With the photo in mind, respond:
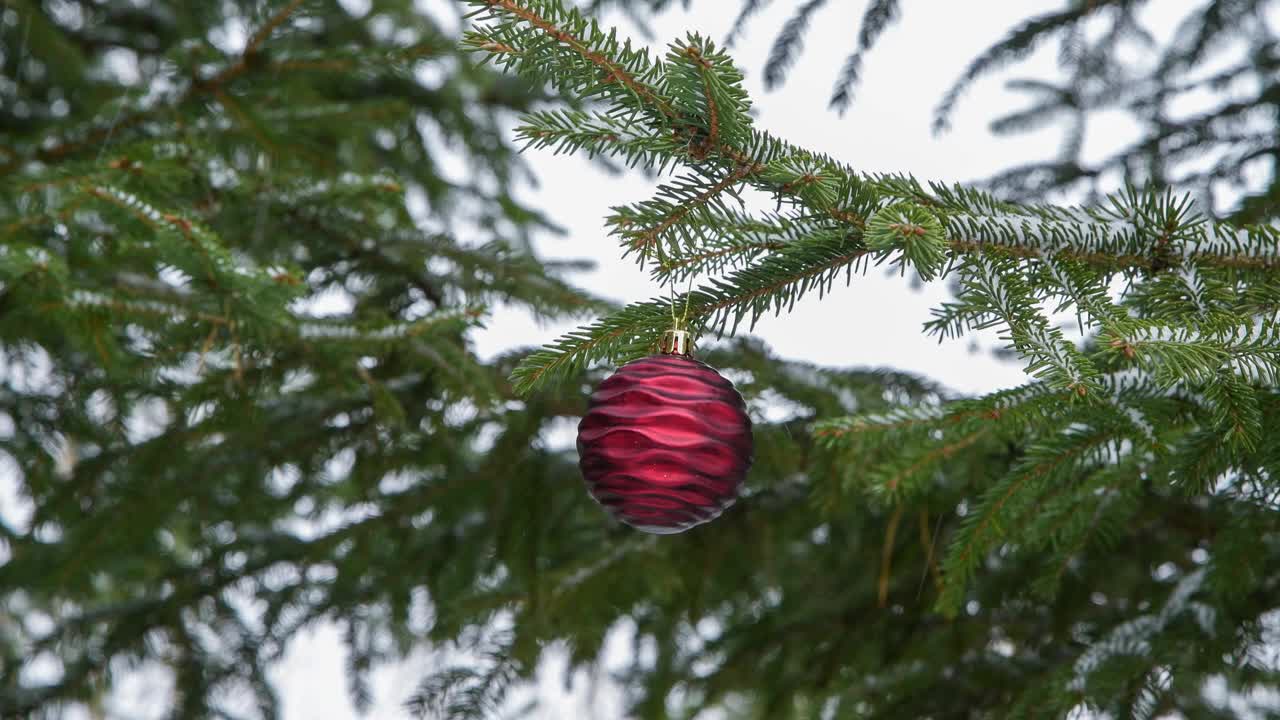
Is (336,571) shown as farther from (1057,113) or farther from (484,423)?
(1057,113)

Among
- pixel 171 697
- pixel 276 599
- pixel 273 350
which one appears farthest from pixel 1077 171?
pixel 171 697

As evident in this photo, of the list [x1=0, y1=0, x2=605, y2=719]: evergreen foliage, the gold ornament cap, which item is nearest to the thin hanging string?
the gold ornament cap

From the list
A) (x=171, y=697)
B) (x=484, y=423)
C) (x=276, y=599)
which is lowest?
(x=171, y=697)

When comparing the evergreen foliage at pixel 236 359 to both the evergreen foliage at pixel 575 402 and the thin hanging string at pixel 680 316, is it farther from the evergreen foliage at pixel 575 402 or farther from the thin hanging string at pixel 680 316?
the thin hanging string at pixel 680 316

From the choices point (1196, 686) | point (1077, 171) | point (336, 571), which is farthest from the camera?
point (1077, 171)

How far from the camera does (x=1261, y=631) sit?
5.64ft

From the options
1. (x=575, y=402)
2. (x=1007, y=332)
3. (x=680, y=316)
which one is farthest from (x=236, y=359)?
(x=1007, y=332)

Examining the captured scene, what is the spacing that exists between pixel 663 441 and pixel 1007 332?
1.07 ft

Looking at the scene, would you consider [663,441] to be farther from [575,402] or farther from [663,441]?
[575,402]

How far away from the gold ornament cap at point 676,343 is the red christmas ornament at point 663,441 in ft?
0.08

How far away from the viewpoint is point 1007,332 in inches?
39.6

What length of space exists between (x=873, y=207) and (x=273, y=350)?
4.46 feet

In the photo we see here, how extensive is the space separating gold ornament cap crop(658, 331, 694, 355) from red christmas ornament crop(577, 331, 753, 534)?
26 mm

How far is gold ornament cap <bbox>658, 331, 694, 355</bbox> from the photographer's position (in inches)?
44.9
